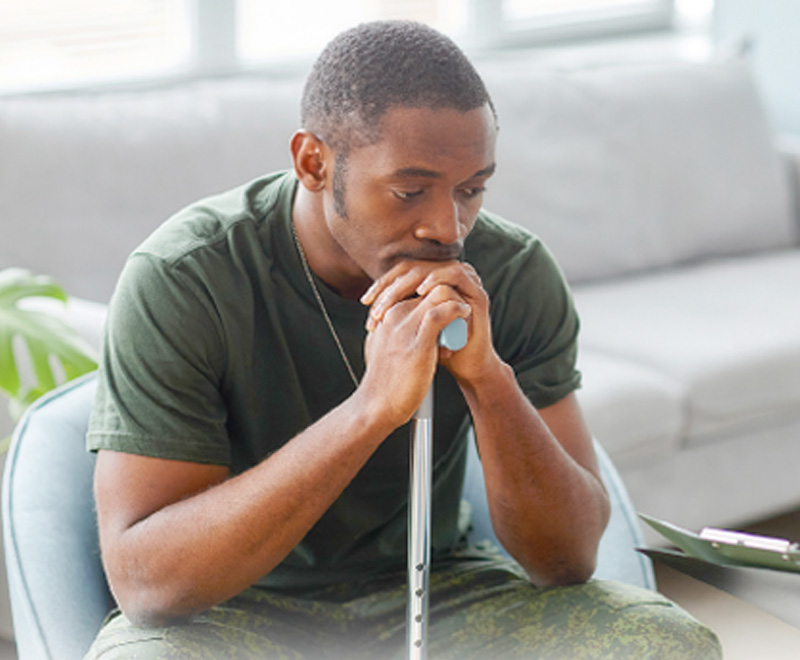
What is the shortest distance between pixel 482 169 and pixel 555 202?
1.56 metres

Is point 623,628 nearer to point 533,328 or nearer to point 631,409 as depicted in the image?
point 533,328

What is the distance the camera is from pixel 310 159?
121cm

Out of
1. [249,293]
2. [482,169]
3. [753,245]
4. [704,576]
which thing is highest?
[482,169]

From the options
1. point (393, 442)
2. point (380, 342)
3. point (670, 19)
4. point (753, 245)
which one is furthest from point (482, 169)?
point (670, 19)

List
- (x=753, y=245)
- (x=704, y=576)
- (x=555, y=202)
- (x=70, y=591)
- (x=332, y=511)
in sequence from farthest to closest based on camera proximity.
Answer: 1. (x=753, y=245)
2. (x=555, y=202)
3. (x=332, y=511)
4. (x=70, y=591)
5. (x=704, y=576)

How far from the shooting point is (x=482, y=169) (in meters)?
1.14

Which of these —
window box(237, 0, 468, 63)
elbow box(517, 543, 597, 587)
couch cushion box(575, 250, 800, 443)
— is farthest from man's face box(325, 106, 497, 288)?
window box(237, 0, 468, 63)

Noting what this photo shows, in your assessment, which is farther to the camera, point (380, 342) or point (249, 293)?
point (249, 293)

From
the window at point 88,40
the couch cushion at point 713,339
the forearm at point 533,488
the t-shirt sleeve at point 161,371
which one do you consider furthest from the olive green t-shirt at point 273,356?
the window at point 88,40

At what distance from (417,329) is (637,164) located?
186cm

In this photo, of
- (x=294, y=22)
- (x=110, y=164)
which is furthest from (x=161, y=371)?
(x=294, y=22)

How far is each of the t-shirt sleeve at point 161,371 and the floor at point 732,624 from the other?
963 millimetres

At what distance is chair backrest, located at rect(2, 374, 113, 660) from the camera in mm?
1175

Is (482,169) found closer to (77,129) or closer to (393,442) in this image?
(393,442)
